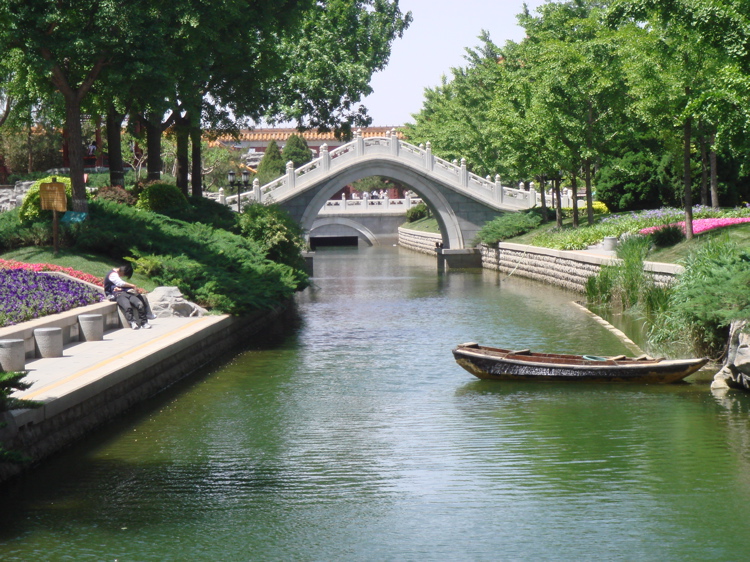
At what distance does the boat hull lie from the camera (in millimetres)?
14930

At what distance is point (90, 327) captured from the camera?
16703mm

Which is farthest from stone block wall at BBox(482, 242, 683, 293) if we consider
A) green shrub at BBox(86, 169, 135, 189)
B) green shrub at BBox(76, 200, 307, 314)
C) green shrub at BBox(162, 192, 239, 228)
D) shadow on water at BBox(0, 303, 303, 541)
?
green shrub at BBox(86, 169, 135, 189)

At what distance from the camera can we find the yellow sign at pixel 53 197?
22.2 metres

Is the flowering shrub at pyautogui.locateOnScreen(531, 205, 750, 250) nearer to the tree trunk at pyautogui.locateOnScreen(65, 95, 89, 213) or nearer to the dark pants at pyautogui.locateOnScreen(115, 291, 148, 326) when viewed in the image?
the tree trunk at pyautogui.locateOnScreen(65, 95, 89, 213)

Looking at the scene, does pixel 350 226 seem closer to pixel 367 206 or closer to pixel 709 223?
pixel 367 206

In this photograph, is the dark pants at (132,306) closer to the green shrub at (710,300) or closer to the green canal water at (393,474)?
the green canal water at (393,474)

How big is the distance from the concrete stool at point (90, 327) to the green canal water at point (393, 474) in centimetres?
212

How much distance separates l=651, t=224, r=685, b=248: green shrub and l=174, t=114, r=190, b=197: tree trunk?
1611 cm

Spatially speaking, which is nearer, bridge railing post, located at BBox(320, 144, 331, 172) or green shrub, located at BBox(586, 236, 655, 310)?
green shrub, located at BBox(586, 236, 655, 310)

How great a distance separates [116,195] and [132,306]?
1287 centimetres

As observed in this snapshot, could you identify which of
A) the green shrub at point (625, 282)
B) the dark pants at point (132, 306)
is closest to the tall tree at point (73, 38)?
the dark pants at point (132, 306)

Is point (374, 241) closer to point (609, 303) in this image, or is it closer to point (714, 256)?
point (609, 303)

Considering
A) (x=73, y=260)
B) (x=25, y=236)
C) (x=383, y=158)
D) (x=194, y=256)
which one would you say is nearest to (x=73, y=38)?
(x=25, y=236)

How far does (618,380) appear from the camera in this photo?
15.3 metres
